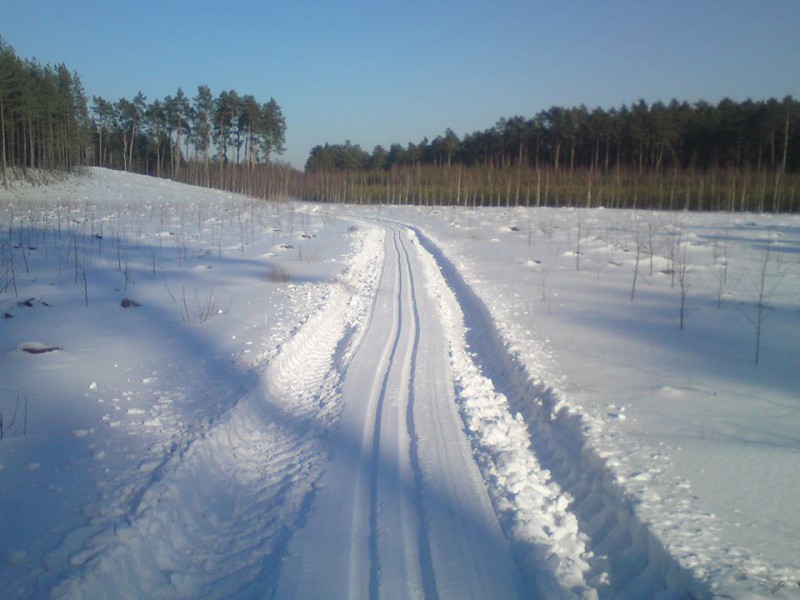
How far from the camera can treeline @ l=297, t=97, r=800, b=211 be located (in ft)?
155

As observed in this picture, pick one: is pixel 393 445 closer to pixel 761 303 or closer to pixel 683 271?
pixel 761 303

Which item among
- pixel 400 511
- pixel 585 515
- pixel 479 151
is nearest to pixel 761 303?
Answer: pixel 585 515

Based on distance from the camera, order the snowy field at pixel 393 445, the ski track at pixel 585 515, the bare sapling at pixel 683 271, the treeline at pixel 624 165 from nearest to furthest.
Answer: the ski track at pixel 585 515 < the snowy field at pixel 393 445 < the bare sapling at pixel 683 271 < the treeline at pixel 624 165

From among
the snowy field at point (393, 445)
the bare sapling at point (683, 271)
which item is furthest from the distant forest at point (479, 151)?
the snowy field at point (393, 445)

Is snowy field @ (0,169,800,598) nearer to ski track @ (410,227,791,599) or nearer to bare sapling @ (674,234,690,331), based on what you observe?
ski track @ (410,227,791,599)

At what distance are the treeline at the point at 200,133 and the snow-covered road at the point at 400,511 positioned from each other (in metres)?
68.2

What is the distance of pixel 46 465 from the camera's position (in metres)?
4.23

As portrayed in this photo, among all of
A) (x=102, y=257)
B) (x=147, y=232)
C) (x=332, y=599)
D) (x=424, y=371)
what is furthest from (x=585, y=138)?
(x=332, y=599)

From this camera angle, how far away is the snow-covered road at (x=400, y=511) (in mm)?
3242

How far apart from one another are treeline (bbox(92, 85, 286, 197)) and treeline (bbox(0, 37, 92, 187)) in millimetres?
12198

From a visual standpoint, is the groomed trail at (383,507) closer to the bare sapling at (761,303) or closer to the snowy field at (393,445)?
the snowy field at (393,445)

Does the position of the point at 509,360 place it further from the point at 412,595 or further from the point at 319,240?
the point at 319,240

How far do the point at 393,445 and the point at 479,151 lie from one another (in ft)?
268

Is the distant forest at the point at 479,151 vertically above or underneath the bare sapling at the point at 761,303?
above
